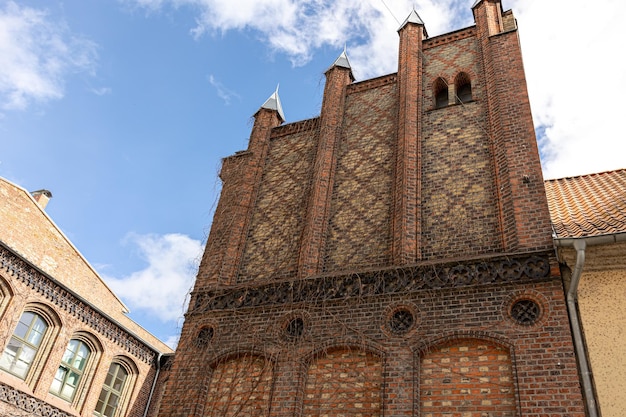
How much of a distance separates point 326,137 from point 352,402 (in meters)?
5.12

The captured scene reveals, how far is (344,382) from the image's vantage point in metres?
7.05

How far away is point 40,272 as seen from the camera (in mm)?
14664

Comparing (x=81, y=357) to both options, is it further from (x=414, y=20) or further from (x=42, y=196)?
(x=414, y=20)

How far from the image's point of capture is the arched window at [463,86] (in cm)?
972

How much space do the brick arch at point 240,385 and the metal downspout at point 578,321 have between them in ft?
12.7

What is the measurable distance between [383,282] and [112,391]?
13448 millimetres

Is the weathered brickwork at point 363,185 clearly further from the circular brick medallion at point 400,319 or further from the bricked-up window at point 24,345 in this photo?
the bricked-up window at point 24,345

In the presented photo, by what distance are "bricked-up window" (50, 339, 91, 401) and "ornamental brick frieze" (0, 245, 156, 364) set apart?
27.6 inches

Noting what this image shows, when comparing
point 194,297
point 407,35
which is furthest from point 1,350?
point 407,35

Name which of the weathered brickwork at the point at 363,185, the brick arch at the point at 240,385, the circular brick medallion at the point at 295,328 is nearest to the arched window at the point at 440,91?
the weathered brickwork at the point at 363,185

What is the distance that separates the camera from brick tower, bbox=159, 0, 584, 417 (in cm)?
645

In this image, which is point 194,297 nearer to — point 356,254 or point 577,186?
point 356,254

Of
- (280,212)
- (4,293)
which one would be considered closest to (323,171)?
(280,212)

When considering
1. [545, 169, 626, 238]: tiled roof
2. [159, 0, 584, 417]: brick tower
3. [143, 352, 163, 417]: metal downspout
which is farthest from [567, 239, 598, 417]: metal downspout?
[143, 352, 163, 417]: metal downspout
